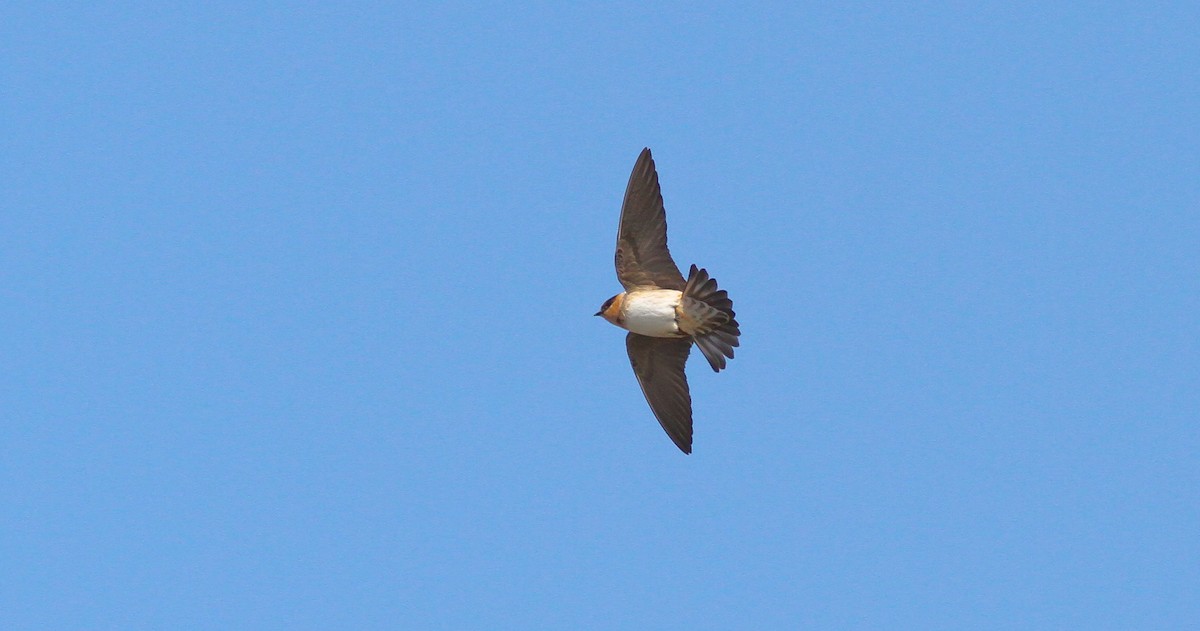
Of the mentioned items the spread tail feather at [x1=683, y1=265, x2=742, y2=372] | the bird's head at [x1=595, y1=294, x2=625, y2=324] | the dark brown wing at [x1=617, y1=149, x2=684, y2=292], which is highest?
the dark brown wing at [x1=617, y1=149, x2=684, y2=292]

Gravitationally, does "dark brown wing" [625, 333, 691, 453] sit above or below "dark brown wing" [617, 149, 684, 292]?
below

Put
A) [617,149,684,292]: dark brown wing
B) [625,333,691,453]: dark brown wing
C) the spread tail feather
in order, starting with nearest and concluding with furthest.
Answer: the spread tail feather < [617,149,684,292]: dark brown wing < [625,333,691,453]: dark brown wing

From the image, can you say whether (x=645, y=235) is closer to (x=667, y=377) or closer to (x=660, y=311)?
(x=660, y=311)

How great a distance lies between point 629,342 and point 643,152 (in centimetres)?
154

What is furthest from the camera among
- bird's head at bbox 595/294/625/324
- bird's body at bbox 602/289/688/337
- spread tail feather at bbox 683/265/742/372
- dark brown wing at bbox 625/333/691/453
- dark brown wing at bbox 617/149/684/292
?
dark brown wing at bbox 625/333/691/453

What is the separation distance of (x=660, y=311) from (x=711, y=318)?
1.53 feet

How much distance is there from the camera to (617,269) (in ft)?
33.4

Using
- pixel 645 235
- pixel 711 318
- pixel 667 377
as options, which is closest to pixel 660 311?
pixel 711 318

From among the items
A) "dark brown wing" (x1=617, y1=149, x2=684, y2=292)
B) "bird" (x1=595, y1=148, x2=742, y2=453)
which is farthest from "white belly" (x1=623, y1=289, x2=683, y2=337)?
"dark brown wing" (x1=617, y1=149, x2=684, y2=292)

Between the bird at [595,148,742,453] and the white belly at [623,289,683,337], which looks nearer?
the bird at [595,148,742,453]

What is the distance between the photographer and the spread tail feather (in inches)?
369

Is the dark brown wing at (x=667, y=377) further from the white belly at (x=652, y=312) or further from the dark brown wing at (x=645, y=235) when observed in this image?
the dark brown wing at (x=645, y=235)

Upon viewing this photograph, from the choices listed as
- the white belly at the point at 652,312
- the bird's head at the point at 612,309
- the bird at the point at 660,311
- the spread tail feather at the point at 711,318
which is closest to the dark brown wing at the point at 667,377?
the bird at the point at 660,311

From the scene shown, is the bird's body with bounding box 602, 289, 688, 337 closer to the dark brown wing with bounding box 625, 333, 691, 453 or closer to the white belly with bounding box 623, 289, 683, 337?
the white belly with bounding box 623, 289, 683, 337
